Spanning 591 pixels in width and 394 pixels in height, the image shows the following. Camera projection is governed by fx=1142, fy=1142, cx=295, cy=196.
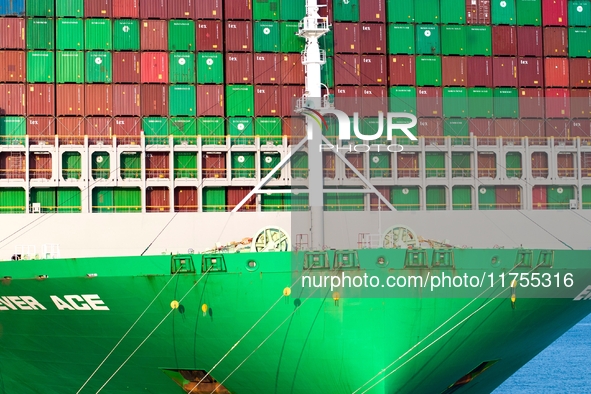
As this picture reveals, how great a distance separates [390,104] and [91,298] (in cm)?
1303

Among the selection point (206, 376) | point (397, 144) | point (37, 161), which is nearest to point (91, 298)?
point (206, 376)

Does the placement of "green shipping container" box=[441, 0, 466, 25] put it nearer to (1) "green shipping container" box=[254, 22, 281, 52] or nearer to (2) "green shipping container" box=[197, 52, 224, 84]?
(1) "green shipping container" box=[254, 22, 281, 52]

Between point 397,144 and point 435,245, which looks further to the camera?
point 397,144

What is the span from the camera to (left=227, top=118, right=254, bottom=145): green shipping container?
35.2 metres

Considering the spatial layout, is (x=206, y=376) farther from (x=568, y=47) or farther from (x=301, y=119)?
(x=568, y=47)

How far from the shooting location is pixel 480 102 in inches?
1427

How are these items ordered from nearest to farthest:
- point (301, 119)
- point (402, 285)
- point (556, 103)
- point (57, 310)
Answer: point (402, 285) → point (57, 310) → point (301, 119) → point (556, 103)

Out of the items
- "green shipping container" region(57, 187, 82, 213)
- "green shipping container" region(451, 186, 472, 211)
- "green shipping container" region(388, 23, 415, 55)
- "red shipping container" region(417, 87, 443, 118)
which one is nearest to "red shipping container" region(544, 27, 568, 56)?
"red shipping container" region(417, 87, 443, 118)

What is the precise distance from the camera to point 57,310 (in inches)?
1076

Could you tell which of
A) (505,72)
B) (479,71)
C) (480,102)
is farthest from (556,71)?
(480,102)

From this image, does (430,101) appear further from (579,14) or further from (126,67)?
(126,67)

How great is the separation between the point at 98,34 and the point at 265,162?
6528 millimetres

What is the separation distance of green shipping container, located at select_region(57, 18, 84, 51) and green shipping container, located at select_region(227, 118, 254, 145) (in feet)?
17.2

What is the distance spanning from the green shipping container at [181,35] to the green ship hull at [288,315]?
421 inches
